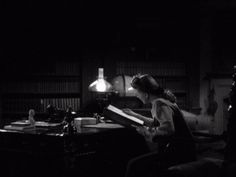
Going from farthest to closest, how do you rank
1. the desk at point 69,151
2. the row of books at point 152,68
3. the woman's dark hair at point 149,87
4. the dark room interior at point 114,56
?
the row of books at point 152,68
the dark room interior at point 114,56
the woman's dark hair at point 149,87
the desk at point 69,151

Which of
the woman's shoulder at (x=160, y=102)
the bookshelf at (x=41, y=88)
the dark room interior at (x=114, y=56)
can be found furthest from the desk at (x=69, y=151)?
the bookshelf at (x=41, y=88)

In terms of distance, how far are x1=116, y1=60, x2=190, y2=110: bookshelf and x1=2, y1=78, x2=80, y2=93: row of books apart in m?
0.88

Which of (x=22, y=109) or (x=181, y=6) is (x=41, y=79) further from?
(x=181, y=6)

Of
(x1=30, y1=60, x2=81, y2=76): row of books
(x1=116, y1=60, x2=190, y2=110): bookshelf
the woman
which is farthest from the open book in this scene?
(x1=116, y1=60, x2=190, y2=110): bookshelf

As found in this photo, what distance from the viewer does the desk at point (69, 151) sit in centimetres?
310

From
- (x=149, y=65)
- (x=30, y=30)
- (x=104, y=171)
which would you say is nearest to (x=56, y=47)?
(x=30, y=30)

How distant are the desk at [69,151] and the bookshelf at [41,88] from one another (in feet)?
5.96

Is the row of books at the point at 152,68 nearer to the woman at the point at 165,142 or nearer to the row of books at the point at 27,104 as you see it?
the row of books at the point at 27,104

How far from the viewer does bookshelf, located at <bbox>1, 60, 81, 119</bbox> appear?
5.30 m

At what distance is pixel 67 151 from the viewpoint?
121 inches

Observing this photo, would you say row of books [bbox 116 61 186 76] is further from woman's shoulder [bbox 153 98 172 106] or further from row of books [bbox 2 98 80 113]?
woman's shoulder [bbox 153 98 172 106]

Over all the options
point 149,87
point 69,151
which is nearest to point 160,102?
point 149,87

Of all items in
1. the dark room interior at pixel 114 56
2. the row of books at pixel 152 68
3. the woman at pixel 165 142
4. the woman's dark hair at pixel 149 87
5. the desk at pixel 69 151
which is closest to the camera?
the woman at pixel 165 142

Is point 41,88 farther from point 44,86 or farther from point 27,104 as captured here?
point 27,104
